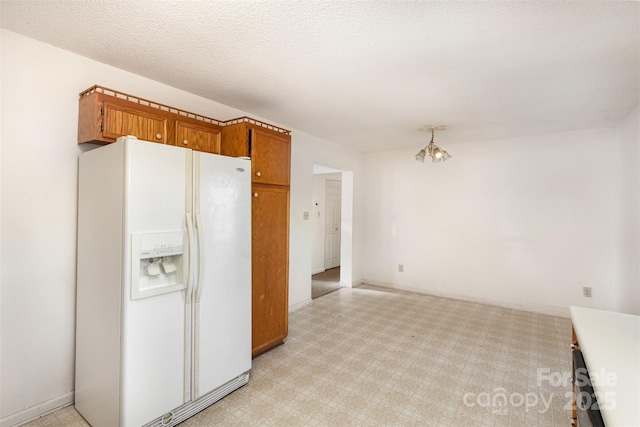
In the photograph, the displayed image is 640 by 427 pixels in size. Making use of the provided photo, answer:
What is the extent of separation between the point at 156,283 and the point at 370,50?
77.1 inches

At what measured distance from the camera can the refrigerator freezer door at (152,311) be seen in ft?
5.21

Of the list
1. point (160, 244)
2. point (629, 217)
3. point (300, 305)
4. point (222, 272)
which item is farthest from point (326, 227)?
point (160, 244)

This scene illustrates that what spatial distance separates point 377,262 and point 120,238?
4.23m

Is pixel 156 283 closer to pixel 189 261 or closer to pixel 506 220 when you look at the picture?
pixel 189 261

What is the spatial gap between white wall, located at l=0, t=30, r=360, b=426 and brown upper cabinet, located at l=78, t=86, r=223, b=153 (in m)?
0.15

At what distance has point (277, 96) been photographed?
271 cm

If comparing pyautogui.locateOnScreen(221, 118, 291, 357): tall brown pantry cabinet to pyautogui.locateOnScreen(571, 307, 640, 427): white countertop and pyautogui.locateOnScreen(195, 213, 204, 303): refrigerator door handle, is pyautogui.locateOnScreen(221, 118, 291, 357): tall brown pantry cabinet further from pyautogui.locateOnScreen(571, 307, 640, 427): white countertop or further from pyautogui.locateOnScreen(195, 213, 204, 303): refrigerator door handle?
pyautogui.locateOnScreen(571, 307, 640, 427): white countertop

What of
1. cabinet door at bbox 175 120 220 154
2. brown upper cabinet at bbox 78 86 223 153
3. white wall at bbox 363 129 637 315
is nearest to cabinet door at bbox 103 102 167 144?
brown upper cabinet at bbox 78 86 223 153

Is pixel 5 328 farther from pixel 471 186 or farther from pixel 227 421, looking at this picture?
pixel 471 186

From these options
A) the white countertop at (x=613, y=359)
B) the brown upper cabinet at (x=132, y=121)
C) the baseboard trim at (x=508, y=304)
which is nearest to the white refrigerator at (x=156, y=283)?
the brown upper cabinet at (x=132, y=121)

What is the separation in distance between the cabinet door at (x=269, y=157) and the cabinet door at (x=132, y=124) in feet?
2.31

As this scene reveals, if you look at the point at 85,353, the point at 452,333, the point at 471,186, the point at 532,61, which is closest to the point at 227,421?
the point at 85,353

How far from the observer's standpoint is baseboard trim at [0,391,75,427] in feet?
5.78

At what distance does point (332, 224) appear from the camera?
21.6 ft
